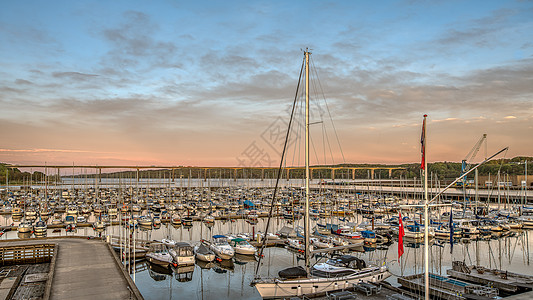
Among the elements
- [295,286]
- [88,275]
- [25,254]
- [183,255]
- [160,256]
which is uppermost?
[88,275]

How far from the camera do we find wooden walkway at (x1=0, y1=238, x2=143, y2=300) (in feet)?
50.7

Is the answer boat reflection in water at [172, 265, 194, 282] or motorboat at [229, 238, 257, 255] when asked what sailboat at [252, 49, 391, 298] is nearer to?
boat reflection in water at [172, 265, 194, 282]

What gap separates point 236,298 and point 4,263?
16709mm

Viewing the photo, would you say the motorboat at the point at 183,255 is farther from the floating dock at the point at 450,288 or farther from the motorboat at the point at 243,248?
the floating dock at the point at 450,288

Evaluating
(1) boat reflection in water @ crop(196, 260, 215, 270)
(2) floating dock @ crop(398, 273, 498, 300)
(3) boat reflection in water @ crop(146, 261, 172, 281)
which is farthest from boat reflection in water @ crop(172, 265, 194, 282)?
(2) floating dock @ crop(398, 273, 498, 300)

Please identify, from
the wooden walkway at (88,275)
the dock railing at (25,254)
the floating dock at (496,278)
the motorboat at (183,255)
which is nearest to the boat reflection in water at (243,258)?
the motorboat at (183,255)

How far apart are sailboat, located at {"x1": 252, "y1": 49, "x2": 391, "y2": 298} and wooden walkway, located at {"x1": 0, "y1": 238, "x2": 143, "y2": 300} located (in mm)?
7063

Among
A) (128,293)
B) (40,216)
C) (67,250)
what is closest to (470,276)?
(128,293)

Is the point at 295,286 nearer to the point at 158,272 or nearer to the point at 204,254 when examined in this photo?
the point at 204,254

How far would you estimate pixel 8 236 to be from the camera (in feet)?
148

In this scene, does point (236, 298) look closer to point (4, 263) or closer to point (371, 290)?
point (371, 290)

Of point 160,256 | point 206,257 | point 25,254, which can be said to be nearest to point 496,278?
point 206,257

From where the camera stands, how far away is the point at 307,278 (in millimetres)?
19938

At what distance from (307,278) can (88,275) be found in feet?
38.1
